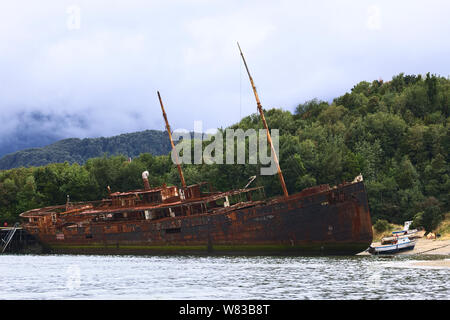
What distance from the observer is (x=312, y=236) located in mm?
64312

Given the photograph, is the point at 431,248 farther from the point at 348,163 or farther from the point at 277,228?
the point at 348,163

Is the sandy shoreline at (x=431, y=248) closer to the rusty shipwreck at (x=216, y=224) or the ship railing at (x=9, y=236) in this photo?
the rusty shipwreck at (x=216, y=224)

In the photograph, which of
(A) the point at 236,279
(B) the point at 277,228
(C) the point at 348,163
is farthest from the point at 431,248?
(C) the point at 348,163

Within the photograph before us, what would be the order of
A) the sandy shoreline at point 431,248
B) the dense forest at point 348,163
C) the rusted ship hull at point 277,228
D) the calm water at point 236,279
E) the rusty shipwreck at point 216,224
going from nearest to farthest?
the calm water at point 236,279 → the rusted ship hull at point 277,228 → the rusty shipwreck at point 216,224 → the sandy shoreline at point 431,248 → the dense forest at point 348,163

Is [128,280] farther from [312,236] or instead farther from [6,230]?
[6,230]

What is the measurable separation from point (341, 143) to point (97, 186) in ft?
163

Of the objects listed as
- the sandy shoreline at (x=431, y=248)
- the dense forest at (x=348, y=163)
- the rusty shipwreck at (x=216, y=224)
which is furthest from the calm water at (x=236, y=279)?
the dense forest at (x=348, y=163)

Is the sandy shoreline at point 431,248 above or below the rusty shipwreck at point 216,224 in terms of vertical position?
below

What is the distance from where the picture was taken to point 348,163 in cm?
10056

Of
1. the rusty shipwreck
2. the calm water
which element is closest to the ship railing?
the rusty shipwreck

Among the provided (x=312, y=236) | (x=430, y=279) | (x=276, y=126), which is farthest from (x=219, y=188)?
(x=430, y=279)

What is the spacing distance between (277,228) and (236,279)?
62.7 feet

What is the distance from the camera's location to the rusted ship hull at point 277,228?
63.4 meters

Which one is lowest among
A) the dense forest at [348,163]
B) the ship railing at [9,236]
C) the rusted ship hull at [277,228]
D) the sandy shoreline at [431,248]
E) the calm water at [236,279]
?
the sandy shoreline at [431,248]
